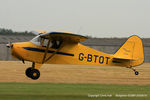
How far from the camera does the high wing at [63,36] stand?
53.3 ft

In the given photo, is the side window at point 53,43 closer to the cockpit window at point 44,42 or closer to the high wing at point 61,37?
the cockpit window at point 44,42

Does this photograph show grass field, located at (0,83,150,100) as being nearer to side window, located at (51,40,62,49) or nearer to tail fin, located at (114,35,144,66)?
tail fin, located at (114,35,144,66)

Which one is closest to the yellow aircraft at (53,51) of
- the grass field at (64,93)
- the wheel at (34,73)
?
the wheel at (34,73)

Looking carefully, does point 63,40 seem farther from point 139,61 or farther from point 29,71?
point 139,61

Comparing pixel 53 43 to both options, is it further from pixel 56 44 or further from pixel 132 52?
pixel 132 52

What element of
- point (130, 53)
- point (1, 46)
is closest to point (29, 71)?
point (130, 53)

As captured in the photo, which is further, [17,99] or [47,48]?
[47,48]

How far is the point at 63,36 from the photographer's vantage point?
1680 cm

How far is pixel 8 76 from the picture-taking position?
30906 mm

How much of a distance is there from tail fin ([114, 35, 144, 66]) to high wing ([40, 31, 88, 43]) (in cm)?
333

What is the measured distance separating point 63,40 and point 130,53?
14.8ft

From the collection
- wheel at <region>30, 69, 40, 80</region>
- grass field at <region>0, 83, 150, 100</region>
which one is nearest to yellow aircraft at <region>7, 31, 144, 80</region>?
wheel at <region>30, 69, 40, 80</region>

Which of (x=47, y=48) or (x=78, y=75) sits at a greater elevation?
(x=47, y=48)

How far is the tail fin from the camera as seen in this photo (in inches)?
772
